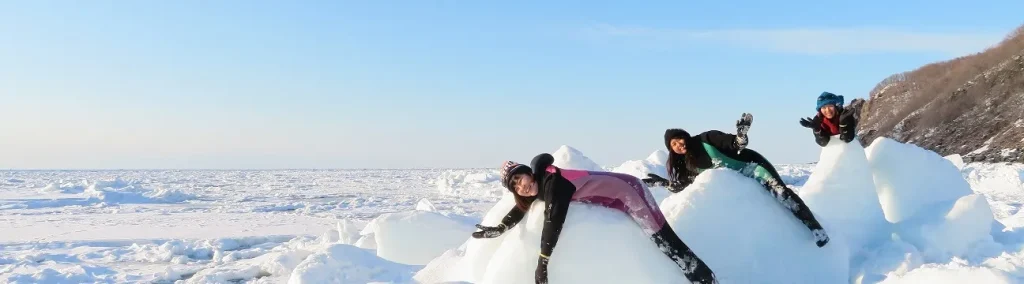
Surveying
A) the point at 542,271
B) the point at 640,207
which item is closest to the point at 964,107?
the point at 640,207

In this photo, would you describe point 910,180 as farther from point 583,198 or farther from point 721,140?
point 583,198

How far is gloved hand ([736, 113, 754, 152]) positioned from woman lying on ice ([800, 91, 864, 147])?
39.9 inches

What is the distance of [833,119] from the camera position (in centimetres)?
489

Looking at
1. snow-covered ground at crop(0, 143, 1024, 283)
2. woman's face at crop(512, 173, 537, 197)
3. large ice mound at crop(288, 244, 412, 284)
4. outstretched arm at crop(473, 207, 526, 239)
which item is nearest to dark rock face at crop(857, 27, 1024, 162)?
snow-covered ground at crop(0, 143, 1024, 283)

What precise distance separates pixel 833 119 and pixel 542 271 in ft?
9.17

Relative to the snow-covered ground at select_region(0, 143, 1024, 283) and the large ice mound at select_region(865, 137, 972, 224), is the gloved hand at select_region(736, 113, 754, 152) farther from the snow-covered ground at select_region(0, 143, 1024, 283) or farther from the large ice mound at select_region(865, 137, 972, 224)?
the large ice mound at select_region(865, 137, 972, 224)

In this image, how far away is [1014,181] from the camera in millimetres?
13875

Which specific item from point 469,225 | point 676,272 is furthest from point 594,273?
point 469,225

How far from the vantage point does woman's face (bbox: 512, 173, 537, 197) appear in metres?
3.43

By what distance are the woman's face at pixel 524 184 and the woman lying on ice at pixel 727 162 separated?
1.30 m

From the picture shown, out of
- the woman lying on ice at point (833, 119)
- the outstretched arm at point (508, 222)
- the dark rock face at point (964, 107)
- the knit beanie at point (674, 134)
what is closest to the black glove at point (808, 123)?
the woman lying on ice at point (833, 119)

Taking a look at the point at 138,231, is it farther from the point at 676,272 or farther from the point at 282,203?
the point at 676,272

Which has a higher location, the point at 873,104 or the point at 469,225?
the point at 873,104

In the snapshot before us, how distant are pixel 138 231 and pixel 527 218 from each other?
9.17 m
